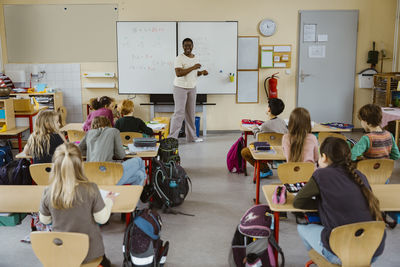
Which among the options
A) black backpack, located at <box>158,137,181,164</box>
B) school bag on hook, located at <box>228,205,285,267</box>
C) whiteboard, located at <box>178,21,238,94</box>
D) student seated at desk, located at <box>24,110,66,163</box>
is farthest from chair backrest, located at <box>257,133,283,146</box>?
whiteboard, located at <box>178,21,238,94</box>

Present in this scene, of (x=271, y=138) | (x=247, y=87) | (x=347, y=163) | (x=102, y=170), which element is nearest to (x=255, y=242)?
(x=347, y=163)

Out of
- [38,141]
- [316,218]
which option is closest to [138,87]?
[38,141]

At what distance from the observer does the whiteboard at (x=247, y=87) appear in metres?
7.69

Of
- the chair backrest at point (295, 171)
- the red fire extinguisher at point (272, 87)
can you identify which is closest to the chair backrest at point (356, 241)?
the chair backrest at point (295, 171)

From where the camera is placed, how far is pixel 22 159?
349cm

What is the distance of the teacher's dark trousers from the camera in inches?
266

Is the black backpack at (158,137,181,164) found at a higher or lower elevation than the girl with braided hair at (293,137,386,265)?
lower

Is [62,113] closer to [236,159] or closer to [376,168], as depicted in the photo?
[236,159]

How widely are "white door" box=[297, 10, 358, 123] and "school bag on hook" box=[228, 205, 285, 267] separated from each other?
544cm

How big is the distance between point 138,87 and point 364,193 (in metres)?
5.92

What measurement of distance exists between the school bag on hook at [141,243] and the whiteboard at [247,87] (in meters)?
5.31

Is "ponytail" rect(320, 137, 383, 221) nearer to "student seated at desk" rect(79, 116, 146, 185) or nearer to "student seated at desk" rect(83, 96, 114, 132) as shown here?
"student seated at desk" rect(79, 116, 146, 185)

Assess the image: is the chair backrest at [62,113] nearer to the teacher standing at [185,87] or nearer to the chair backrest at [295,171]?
the teacher standing at [185,87]

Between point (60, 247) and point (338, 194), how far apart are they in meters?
1.45
